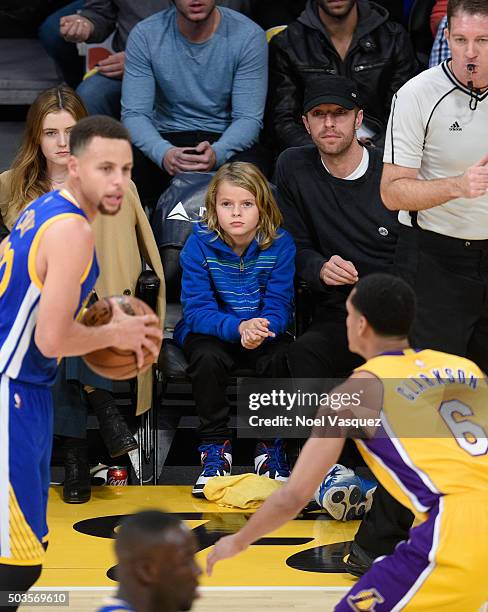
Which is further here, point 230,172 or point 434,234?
point 230,172

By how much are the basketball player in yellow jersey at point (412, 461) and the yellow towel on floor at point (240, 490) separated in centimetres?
195

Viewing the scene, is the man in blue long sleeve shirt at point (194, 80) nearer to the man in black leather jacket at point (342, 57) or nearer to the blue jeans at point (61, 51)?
the man in black leather jacket at point (342, 57)

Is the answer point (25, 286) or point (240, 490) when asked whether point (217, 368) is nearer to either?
point (240, 490)

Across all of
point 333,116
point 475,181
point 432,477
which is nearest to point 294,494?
point 432,477

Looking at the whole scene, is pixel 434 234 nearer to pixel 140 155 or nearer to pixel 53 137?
pixel 53 137

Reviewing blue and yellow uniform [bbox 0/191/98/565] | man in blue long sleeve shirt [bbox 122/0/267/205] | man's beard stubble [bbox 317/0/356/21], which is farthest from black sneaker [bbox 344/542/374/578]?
man's beard stubble [bbox 317/0/356/21]

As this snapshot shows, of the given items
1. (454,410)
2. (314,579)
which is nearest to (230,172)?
(314,579)

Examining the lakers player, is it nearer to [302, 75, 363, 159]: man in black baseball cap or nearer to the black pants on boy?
the black pants on boy

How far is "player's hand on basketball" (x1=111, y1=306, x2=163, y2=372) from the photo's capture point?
3.47 meters

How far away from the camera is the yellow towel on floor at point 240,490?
521cm

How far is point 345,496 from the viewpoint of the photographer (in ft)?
16.6

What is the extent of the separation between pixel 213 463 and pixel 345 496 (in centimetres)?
68

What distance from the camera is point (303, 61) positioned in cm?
655

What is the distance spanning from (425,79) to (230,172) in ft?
4.26
